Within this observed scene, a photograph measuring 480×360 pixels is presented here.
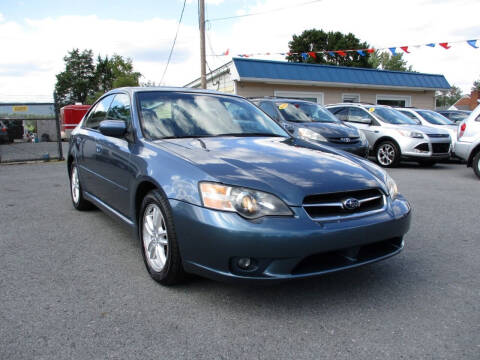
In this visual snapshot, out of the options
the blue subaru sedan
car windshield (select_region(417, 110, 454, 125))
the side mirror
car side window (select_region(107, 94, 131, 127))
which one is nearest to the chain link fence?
car side window (select_region(107, 94, 131, 127))

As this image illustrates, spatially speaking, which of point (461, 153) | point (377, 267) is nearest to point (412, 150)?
point (461, 153)

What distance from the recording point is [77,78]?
73.4 metres

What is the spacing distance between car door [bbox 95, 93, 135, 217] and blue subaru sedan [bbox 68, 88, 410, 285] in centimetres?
2

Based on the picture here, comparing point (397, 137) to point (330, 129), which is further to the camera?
point (397, 137)

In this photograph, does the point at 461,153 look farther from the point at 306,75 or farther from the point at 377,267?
the point at 306,75

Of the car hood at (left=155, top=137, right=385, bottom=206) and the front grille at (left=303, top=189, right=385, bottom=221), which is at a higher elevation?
the car hood at (left=155, top=137, right=385, bottom=206)

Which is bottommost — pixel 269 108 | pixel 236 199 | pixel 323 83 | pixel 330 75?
pixel 236 199

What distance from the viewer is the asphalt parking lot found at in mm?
2189

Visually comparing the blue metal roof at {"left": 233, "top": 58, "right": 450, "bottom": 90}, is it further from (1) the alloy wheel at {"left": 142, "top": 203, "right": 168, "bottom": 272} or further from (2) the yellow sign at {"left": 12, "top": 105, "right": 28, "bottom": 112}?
(1) the alloy wheel at {"left": 142, "top": 203, "right": 168, "bottom": 272}

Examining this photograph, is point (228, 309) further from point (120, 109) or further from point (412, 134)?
point (412, 134)

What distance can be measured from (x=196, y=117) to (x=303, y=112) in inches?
244

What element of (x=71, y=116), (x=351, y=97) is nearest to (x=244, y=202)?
(x=351, y=97)

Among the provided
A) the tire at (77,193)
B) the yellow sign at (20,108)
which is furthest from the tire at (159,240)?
the yellow sign at (20,108)

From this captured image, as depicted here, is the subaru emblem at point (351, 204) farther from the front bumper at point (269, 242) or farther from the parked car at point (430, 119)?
the parked car at point (430, 119)
